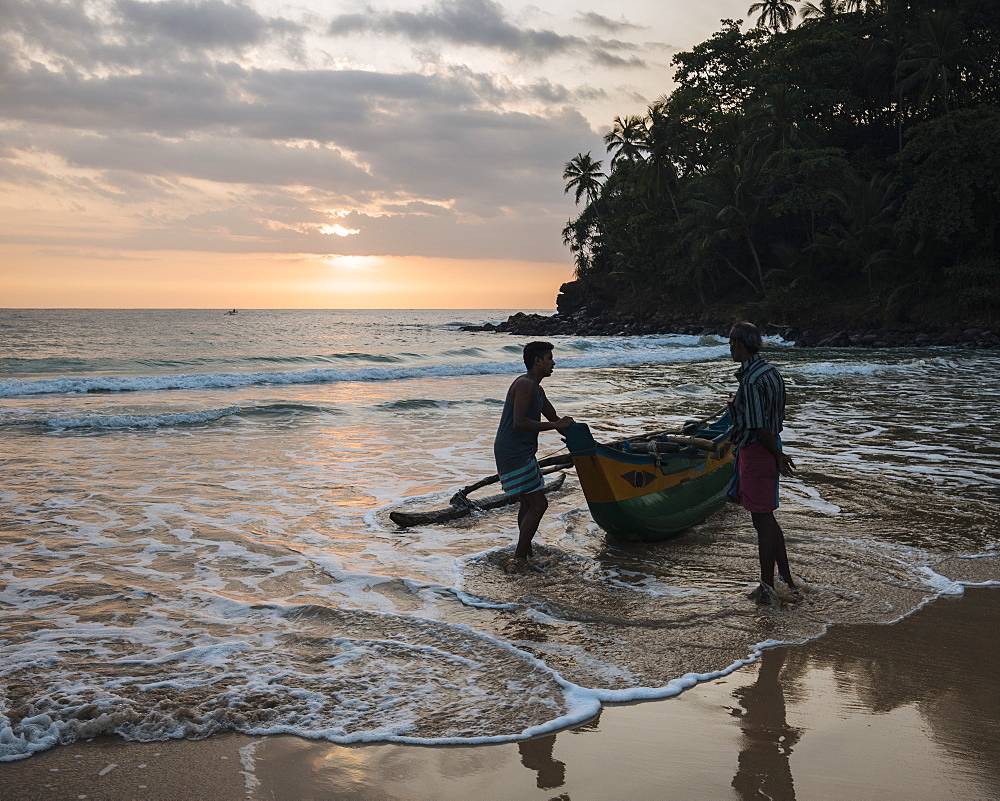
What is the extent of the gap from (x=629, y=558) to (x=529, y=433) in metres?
1.30

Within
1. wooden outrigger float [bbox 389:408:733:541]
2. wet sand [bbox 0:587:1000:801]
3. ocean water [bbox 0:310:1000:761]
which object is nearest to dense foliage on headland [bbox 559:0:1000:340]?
ocean water [bbox 0:310:1000:761]

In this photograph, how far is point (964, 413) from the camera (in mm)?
13836

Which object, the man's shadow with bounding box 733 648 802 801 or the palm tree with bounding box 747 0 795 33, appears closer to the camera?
the man's shadow with bounding box 733 648 802 801

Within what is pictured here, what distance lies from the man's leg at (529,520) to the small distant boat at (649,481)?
1.17 ft

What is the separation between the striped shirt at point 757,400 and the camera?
4.66 metres

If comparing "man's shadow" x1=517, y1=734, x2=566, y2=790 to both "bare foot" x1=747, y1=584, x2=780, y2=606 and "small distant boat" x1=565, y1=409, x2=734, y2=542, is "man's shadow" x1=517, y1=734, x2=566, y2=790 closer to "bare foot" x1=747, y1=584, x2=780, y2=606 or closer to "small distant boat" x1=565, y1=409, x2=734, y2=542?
"bare foot" x1=747, y1=584, x2=780, y2=606

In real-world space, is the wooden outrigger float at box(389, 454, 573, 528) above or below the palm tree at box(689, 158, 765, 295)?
below

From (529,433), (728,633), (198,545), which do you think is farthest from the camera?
(198,545)

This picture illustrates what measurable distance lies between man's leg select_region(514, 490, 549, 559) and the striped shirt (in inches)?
63.3

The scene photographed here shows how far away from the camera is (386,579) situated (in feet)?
17.8

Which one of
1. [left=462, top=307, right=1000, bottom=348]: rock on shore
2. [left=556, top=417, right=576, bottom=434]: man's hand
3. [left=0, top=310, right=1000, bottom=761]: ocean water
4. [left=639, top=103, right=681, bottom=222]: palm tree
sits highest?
[left=639, top=103, right=681, bottom=222]: palm tree

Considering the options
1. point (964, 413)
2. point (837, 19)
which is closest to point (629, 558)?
point (964, 413)

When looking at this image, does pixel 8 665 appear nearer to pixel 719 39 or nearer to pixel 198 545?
pixel 198 545

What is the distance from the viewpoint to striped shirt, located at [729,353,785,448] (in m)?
4.66
